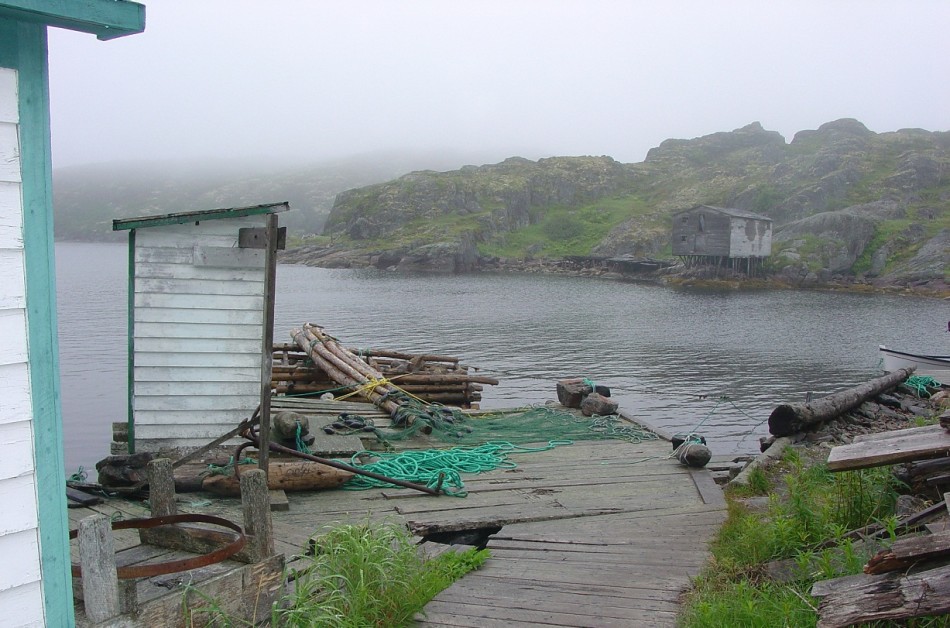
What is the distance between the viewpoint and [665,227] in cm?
10494

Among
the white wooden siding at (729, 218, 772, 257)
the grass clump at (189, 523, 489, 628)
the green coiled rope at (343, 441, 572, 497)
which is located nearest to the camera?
the grass clump at (189, 523, 489, 628)

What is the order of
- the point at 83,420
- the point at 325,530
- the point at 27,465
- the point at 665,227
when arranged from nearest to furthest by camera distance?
the point at 27,465 < the point at 325,530 < the point at 83,420 < the point at 665,227

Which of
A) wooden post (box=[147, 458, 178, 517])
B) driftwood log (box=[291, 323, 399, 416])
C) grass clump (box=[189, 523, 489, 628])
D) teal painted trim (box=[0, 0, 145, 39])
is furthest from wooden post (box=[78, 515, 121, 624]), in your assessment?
driftwood log (box=[291, 323, 399, 416])

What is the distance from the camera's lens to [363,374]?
50.4 ft

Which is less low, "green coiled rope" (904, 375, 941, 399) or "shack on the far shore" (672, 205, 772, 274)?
"shack on the far shore" (672, 205, 772, 274)

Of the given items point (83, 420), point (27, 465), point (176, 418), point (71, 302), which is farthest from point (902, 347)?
point (71, 302)

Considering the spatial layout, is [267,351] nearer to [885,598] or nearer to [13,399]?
[13,399]

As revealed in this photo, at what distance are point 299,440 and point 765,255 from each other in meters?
75.6

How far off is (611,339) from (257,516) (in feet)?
118

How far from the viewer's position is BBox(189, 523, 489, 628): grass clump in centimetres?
493

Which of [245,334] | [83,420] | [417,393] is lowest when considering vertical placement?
[83,420]

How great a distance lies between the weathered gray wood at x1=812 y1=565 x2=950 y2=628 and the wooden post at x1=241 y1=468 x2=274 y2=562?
3.30 metres

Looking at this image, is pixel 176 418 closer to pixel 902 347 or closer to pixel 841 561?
pixel 841 561

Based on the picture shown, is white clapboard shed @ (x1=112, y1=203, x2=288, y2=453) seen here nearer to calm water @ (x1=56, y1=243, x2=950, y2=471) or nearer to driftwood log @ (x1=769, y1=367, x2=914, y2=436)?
calm water @ (x1=56, y1=243, x2=950, y2=471)
